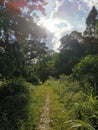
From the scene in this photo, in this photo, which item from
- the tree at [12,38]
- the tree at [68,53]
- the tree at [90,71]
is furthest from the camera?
the tree at [68,53]

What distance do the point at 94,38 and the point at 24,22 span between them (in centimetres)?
→ 3963

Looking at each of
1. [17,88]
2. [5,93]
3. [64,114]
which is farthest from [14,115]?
[17,88]

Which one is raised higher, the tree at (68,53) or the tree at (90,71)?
the tree at (68,53)

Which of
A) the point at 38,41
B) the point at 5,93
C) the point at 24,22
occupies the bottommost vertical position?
the point at 5,93

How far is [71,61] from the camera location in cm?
5769

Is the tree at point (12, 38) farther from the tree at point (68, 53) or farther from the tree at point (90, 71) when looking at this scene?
the tree at point (68, 53)

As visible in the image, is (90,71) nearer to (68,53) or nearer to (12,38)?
(12,38)

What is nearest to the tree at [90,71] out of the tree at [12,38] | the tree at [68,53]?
the tree at [12,38]

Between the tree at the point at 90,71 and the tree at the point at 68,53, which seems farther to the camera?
the tree at the point at 68,53

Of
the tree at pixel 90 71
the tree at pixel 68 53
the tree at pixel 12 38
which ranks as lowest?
the tree at pixel 90 71

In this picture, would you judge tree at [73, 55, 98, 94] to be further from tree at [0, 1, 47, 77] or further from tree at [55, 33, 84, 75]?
tree at [55, 33, 84, 75]

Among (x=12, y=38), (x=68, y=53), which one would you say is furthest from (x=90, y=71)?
(x=68, y=53)

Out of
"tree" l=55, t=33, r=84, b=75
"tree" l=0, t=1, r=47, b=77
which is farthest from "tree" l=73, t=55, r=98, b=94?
"tree" l=55, t=33, r=84, b=75

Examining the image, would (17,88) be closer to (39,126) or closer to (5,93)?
(5,93)
